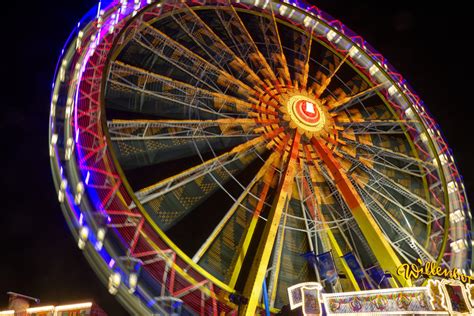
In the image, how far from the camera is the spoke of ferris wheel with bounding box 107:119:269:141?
12.1 meters

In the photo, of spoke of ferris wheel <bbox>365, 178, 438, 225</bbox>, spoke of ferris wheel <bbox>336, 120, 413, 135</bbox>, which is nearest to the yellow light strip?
spoke of ferris wheel <bbox>365, 178, 438, 225</bbox>

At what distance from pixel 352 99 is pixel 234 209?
24.3 ft

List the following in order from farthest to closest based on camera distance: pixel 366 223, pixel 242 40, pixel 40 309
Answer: pixel 242 40, pixel 40 309, pixel 366 223

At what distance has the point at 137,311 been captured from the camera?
8.43 metres

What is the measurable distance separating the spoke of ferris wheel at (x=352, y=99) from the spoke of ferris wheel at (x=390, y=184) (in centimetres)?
214

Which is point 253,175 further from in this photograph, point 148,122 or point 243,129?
point 148,122

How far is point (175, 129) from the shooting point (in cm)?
1358

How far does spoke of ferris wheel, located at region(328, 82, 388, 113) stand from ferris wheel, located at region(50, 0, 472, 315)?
0.26ft

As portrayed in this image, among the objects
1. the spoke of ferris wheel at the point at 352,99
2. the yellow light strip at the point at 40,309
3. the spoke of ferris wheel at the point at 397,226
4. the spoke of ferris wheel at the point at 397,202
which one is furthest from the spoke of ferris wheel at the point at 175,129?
the yellow light strip at the point at 40,309

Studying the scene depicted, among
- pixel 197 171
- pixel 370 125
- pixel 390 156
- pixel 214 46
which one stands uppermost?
pixel 214 46

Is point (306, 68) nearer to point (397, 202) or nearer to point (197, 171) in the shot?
point (397, 202)

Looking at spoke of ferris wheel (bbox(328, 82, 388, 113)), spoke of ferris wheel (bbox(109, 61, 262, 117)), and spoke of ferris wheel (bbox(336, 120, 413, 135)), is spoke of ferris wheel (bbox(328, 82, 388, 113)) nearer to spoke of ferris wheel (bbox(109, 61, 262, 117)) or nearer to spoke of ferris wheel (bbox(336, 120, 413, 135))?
spoke of ferris wheel (bbox(336, 120, 413, 135))

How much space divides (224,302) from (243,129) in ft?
21.9

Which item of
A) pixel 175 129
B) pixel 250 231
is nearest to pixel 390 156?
pixel 250 231
